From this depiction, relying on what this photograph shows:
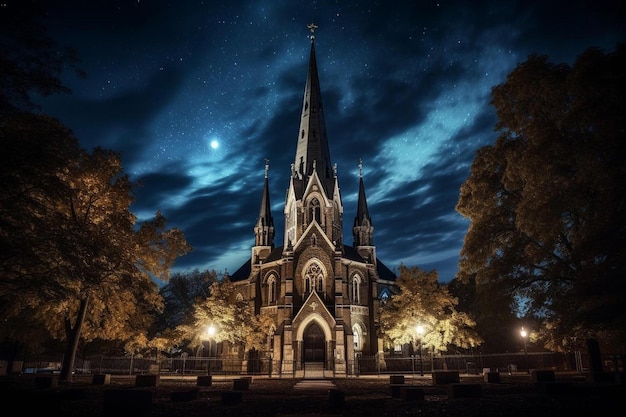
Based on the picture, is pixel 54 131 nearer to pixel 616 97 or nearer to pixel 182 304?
pixel 616 97

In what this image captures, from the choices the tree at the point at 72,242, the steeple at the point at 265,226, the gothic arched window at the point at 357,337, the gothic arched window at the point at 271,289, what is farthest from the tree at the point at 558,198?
the steeple at the point at 265,226

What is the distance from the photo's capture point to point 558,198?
14.4 metres

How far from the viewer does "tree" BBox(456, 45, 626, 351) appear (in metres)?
12.7

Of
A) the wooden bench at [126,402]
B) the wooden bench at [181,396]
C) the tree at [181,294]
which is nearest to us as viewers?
the wooden bench at [126,402]

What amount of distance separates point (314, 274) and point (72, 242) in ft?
101

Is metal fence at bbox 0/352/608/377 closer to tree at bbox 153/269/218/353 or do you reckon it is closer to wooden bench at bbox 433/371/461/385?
wooden bench at bbox 433/371/461/385

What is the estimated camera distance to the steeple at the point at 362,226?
5300 centimetres

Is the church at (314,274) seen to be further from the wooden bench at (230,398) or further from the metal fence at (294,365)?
the wooden bench at (230,398)

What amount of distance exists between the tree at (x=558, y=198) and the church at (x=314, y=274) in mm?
21013

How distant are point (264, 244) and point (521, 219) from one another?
39388 mm

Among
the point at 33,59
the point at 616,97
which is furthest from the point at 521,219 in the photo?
the point at 33,59

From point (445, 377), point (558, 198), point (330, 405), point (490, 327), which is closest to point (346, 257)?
point (490, 327)

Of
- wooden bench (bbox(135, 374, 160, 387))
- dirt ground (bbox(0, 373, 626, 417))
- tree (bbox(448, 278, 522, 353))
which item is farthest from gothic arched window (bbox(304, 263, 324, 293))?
dirt ground (bbox(0, 373, 626, 417))

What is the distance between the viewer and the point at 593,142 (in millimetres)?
13281
